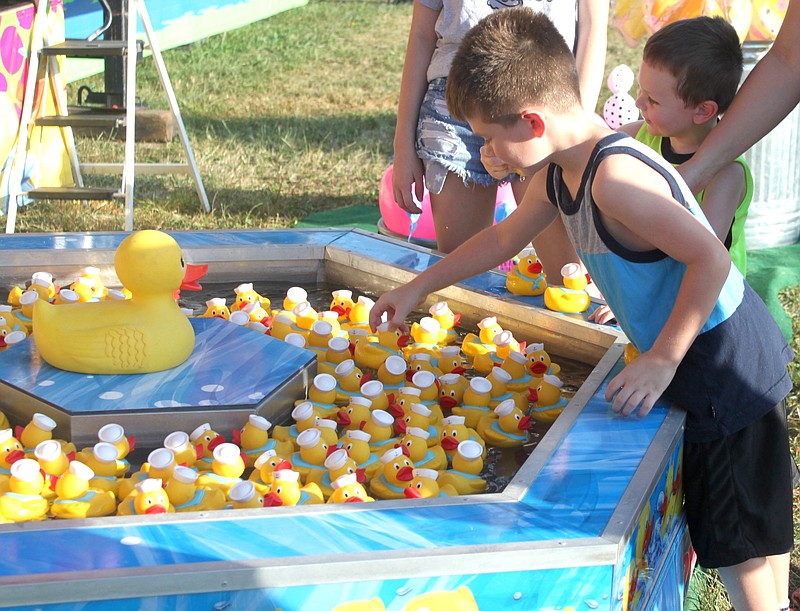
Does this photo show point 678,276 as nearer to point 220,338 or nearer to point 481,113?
point 481,113

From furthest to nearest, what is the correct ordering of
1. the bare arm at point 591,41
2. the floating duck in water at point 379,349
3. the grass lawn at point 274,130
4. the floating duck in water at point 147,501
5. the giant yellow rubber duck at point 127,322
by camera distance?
the grass lawn at point 274,130 → the bare arm at point 591,41 → the floating duck in water at point 379,349 → the giant yellow rubber duck at point 127,322 → the floating duck in water at point 147,501

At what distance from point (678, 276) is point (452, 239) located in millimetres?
1154

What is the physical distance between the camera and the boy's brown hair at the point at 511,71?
165 centimetres

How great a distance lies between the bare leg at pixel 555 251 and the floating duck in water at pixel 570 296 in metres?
0.25

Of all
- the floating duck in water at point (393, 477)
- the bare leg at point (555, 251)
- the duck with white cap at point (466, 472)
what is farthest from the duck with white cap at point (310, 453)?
the bare leg at point (555, 251)

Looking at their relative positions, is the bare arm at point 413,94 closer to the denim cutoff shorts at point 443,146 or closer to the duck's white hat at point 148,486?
Result: the denim cutoff shorts at point 443,146

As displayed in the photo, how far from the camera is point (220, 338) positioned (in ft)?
7.25

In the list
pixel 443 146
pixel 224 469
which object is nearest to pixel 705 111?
pixel 443 146

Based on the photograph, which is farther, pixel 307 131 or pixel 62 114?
pixel 307 131

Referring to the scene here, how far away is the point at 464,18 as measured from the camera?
2541 mm

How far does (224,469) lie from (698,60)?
124 cm

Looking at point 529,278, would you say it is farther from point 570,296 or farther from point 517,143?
point 517,143

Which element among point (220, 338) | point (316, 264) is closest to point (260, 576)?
point (220, 338)

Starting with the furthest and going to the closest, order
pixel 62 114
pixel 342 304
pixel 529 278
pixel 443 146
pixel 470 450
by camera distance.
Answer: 1. pixel 62 114
2. pixel 443 146
3. pixel 342 304
4. pixel 529 278
5. pixel 470 450
